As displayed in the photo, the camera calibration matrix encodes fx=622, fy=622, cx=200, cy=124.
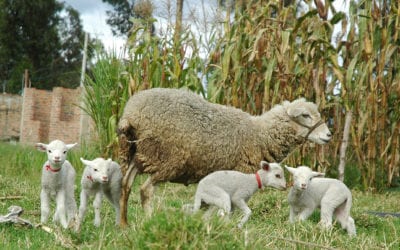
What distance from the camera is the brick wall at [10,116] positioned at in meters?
25.1

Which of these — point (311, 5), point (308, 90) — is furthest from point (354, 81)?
point (311, 5)

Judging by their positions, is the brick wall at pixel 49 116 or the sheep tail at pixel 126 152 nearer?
the sheep tail at pixel 126 152

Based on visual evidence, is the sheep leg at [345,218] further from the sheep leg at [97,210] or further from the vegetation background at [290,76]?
the sheep leg at [97,210]

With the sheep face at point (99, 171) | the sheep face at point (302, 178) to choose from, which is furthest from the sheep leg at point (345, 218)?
the sheep face at point (99, 171)

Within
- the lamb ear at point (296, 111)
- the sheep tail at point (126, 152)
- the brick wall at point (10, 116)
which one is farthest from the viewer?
the brick wall at point (10, 116)

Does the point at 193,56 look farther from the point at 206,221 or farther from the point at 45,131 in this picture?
the point at 45,131

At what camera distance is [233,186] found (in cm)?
470

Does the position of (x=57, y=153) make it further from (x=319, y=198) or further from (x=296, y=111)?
(x=296, y=111)

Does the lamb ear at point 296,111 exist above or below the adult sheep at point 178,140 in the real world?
above

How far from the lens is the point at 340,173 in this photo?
802 centimetres

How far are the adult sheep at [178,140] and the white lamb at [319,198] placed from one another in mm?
681

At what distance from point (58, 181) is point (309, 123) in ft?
8.65

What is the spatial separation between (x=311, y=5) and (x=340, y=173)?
2209mm

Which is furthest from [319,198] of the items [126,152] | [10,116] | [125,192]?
[10,116]
